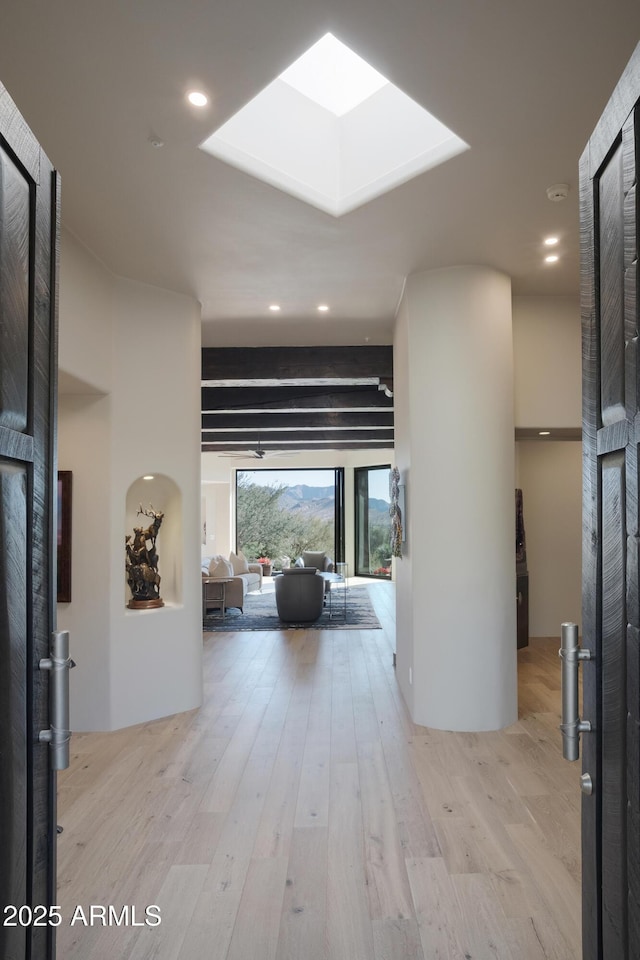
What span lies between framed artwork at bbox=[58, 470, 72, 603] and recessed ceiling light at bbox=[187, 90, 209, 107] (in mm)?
2597

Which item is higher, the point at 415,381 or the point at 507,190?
the point at 507,190

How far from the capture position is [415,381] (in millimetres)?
4527

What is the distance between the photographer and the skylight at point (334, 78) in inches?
131

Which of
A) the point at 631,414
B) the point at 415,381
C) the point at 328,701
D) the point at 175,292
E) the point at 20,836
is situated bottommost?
the point at 328,701

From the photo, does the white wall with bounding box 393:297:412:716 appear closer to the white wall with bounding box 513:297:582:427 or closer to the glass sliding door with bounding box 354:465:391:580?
the white wall with bounding box 513:297:582:427

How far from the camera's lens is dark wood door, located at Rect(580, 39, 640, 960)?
1.13 m

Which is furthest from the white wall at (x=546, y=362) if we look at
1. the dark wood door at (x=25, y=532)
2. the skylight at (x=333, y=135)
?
the dark wood door at (x=25, y=532)

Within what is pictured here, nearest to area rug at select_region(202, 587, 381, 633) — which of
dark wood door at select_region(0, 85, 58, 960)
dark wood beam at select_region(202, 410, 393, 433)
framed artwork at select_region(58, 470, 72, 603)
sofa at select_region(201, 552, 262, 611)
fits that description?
sofa at select_region(201, 552, 262, 611)

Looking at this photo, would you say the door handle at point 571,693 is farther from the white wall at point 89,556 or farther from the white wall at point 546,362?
the white wall at point 546,362

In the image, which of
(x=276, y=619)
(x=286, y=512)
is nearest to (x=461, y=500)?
(x=276, y=619)

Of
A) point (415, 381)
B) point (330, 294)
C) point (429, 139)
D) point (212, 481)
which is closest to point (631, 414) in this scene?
point (429, 139)

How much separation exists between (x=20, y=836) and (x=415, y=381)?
12.3ft

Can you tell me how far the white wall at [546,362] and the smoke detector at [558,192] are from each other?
1.64 m

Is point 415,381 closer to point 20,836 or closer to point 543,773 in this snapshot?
point 543,773
